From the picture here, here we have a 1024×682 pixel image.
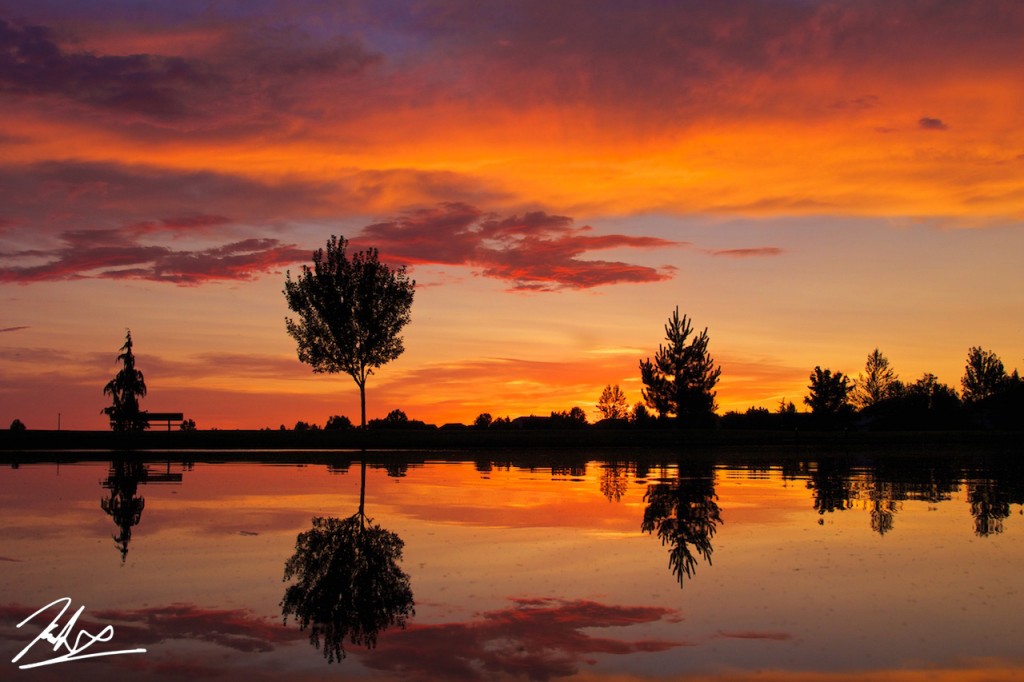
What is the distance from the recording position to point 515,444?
62375 millimetres

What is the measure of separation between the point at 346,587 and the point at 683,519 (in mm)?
9415

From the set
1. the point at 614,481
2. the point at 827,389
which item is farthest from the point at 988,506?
the point at 827,389

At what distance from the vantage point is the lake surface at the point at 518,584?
28.2 ft

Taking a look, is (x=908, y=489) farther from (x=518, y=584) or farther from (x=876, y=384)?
(x=876, y=384)

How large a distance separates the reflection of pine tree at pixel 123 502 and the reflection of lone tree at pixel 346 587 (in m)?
3.06

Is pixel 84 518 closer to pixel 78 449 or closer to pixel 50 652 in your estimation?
pixel 50 652

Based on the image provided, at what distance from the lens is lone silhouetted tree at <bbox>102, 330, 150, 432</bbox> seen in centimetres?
7138

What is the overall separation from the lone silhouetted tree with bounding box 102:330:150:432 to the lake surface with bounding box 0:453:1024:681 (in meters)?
49.9

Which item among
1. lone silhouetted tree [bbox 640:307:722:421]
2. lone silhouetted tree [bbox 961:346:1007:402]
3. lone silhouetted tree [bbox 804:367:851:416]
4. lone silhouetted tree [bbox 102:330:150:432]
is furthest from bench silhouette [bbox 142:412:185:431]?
lone silhouetted tree [bbox 961:346:1007:402]

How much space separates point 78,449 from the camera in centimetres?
5338

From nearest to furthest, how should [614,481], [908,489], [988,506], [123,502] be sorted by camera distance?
1. [123,502]
2. [988,506]
3. [908,489]
4. [614,481]

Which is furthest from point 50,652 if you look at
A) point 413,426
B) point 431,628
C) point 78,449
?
point 413,426

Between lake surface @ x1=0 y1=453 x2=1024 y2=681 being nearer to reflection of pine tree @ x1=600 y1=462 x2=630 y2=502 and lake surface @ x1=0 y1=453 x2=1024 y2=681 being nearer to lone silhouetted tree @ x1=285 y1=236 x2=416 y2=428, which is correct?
reflection of pine tree @ x1=600 y1=462 x2=630 y2=502

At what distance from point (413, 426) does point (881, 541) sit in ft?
290
